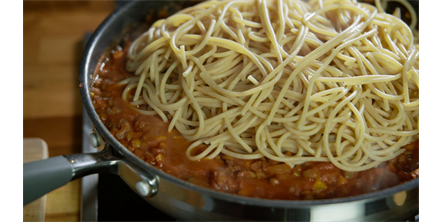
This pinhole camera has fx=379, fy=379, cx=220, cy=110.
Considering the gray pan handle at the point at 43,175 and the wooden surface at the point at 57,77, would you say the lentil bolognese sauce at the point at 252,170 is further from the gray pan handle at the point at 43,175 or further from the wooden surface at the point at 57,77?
the wooden surface at the point at 57,77

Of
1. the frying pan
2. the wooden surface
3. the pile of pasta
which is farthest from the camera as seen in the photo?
the wooden surface

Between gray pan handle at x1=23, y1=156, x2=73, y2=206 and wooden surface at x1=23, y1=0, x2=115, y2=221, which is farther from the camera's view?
wooden surface at x1=23, y1=0, x2=115, y2=221

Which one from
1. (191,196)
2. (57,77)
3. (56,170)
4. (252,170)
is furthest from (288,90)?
(57,77)

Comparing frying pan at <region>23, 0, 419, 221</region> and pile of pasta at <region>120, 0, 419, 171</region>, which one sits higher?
pile of pasta at <region>120, 0, 419, 171</region>

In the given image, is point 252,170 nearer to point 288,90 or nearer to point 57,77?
point 288,90

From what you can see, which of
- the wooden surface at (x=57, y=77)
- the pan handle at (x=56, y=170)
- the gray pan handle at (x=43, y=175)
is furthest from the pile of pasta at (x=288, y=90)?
the wooden surface at (x=57, y=77)

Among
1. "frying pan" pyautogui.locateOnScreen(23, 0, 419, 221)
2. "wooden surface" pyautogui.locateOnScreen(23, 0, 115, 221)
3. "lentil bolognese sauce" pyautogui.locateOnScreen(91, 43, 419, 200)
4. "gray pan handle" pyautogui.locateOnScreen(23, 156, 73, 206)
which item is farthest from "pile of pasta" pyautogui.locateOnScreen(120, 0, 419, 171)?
"wooden surface" pyautogui.locateOnScreen(23, 0, 115, 221)

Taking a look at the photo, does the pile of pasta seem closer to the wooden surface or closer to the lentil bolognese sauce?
the lentil bolognese sauce
